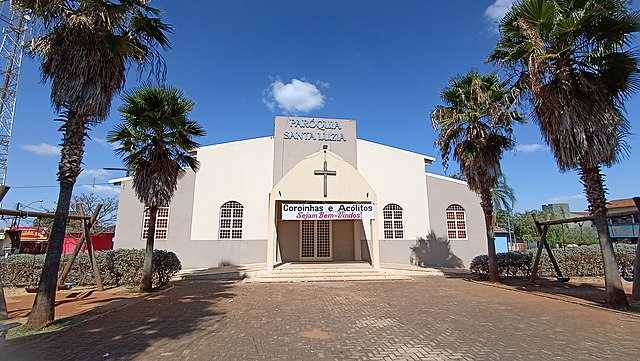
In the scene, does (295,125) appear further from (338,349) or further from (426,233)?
(338,349)

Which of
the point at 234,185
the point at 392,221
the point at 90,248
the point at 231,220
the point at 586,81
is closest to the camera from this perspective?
the point at 586,81

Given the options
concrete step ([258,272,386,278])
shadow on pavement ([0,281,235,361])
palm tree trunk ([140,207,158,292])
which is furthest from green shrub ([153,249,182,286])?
concrete step ([258,272,386,278])

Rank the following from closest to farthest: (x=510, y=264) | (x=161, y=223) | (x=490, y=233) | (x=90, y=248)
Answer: (x=90, y=248), (x=490, y=233), (x=510, y=264), (x=161, y=223)

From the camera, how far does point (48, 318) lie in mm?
6633

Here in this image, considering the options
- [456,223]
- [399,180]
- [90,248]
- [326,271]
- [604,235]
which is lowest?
[326,271]

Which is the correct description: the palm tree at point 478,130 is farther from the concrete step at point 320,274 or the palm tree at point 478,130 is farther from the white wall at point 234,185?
the white wall at point 234,185

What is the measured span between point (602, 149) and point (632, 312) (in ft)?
13.0

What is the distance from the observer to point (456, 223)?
20.0 m

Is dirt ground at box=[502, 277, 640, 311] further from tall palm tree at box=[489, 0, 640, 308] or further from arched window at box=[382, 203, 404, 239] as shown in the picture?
arched window at box=[382, 203, 404, 239]

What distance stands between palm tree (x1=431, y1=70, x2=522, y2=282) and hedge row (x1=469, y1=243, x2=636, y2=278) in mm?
1375

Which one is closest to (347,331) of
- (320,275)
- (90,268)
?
(320,275)

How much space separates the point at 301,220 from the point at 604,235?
495 inches

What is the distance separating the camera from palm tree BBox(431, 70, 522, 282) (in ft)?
40.4

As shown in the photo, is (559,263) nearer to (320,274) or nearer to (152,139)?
(320,274)
